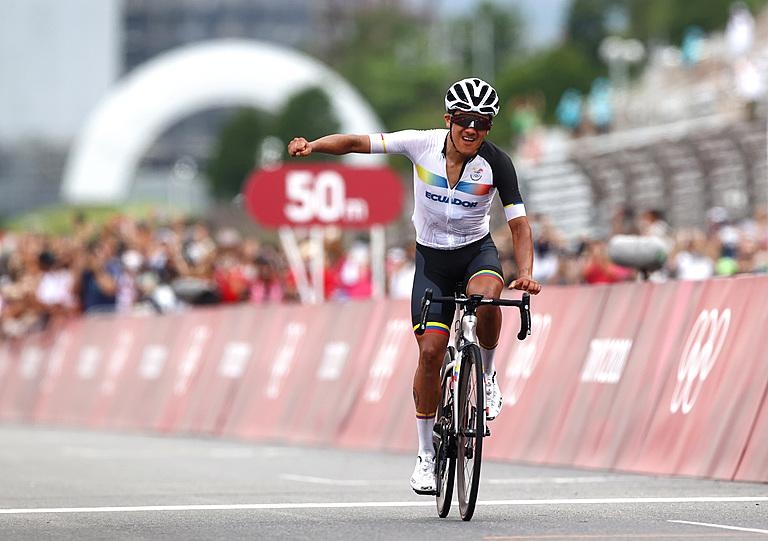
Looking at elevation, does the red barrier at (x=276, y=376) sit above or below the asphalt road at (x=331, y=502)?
below

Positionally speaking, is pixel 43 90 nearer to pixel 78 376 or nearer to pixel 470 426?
pixel 78 376

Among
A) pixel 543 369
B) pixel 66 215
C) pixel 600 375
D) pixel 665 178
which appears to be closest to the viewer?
pixel 600 375

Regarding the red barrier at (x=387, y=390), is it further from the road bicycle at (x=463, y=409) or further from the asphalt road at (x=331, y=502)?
the road bicycle at (x=463, y=409)

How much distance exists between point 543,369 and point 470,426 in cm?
564

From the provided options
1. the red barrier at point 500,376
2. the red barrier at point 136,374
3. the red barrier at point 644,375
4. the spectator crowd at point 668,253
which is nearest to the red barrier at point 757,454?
the red barrier at point 500,376

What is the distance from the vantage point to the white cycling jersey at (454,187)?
1154 centimetres

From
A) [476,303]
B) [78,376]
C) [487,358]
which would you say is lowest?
[78,376]

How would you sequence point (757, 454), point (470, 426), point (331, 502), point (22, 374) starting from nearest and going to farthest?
point (470, 426)
point (331, 502)
point (757, 454)
point (22, 374)

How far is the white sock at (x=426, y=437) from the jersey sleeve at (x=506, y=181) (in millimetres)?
1210

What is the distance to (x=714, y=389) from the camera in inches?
559

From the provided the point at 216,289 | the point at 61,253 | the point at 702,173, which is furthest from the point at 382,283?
the point at 61,253

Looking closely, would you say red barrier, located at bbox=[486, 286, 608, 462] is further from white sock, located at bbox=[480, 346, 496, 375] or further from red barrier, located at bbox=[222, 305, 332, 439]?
white sock, located at bbox=[480, 346, 496, 375]

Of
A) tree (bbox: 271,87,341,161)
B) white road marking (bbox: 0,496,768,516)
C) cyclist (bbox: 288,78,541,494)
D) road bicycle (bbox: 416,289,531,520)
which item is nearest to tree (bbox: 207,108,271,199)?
tree (bbox: 271,87,341,161)

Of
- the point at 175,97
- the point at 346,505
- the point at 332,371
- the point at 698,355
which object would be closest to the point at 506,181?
the point at 346,505
